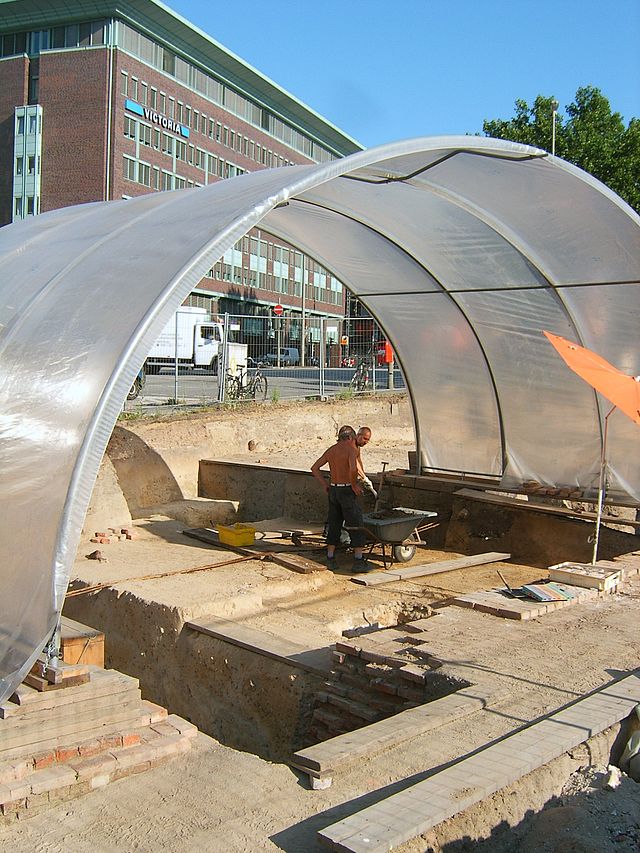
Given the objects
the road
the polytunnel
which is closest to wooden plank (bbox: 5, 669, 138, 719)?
the polytunnel

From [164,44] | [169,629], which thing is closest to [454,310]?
[169,629]

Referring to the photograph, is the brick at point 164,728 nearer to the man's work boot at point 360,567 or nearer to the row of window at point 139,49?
→ the man's work boot at point 360,567

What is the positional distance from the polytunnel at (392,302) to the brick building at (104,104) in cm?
4267

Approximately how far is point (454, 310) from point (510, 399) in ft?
5.23

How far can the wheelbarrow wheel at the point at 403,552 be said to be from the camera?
1196 cm

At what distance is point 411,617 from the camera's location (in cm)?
969

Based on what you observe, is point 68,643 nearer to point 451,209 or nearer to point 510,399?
point 451,209

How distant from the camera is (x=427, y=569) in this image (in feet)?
36.9

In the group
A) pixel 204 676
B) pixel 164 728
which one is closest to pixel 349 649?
pixel 164 728

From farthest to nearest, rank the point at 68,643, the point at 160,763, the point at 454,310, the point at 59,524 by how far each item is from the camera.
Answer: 1. the point at 454,310
2. the point at 68,643
3. the point at 59,524
4. the point at 160,763

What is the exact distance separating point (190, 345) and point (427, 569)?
1387 centimetres

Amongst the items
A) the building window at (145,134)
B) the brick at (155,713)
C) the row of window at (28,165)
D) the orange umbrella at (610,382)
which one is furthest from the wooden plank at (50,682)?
the building window at (145,134)

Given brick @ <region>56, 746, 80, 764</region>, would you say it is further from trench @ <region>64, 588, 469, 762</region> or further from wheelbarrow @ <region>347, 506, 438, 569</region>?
wheelbarrow @ <region>347, 506, 438, 569</region>

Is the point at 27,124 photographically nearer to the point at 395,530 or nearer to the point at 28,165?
the point at 28,165
